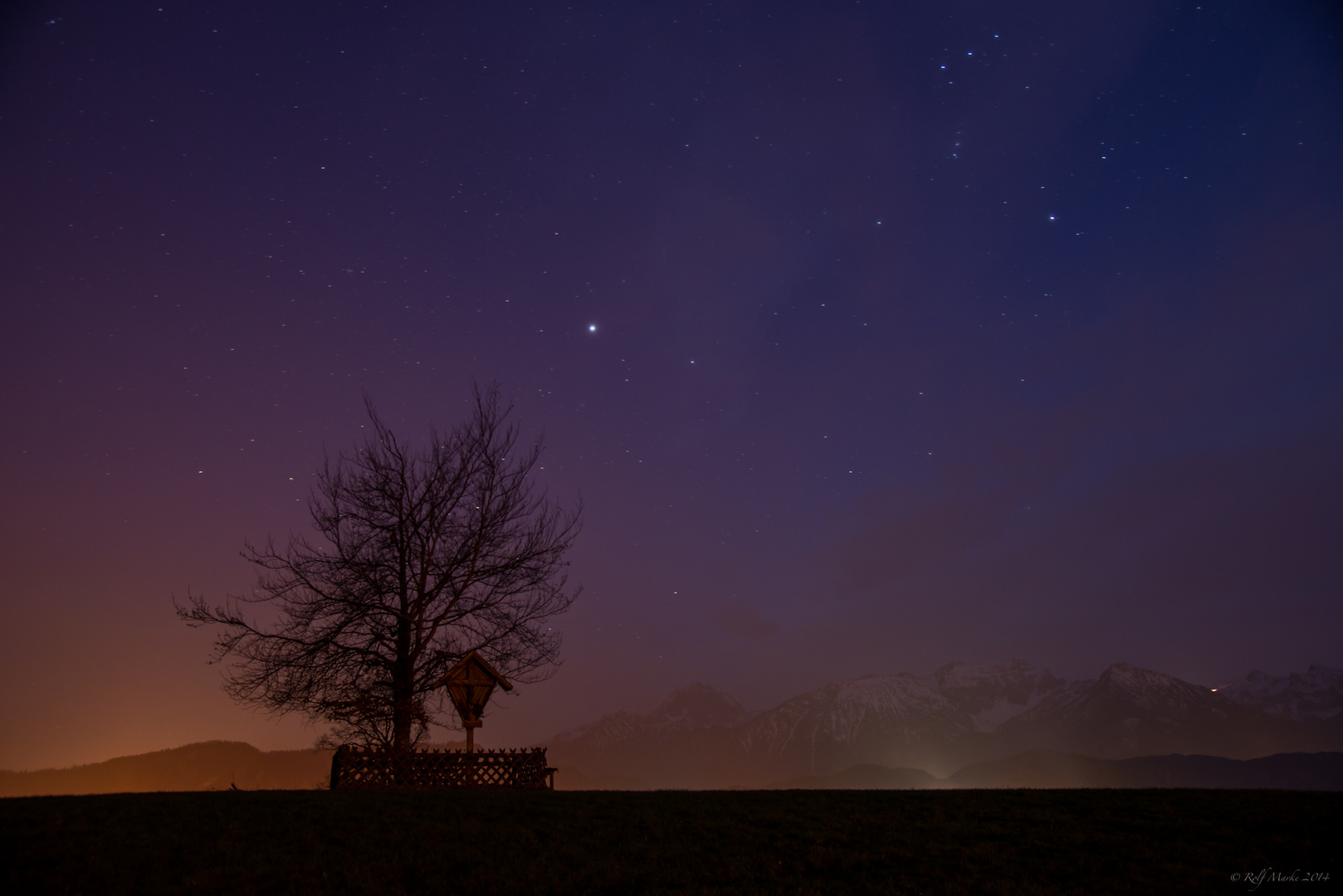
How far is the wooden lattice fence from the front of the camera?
19.3 meters

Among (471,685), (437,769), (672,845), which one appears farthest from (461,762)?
(672,845)

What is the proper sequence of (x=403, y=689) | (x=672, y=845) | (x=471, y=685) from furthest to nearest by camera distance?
(x=403, y=689) < (x=471, y=685) < (x=672, y=845)

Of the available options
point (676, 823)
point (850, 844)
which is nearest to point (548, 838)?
point (676, 823)

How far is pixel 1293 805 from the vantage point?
42.2 ft

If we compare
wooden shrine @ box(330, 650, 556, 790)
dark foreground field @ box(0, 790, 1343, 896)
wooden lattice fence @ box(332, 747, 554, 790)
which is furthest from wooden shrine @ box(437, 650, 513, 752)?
dark foreground field @ box(0, 790, 1343, 896)

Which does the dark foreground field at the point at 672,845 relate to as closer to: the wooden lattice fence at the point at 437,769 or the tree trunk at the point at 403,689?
the wooden lattice fence at the point at 437,769

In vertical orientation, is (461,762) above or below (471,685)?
below

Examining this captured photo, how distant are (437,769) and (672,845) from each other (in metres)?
12.0

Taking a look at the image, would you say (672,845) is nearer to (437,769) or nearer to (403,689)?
(437,769)

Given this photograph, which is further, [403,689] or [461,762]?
[403,689]

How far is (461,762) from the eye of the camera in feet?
68.0

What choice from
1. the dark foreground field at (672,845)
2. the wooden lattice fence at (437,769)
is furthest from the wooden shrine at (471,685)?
the dark foreground field at (672,845)

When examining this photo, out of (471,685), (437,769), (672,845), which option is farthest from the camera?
(471,685)

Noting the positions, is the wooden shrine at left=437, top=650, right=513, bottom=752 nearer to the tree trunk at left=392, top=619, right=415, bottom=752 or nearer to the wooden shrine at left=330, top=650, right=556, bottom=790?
the wooden shrine at left=330, top=650, right=556, bottom=790
